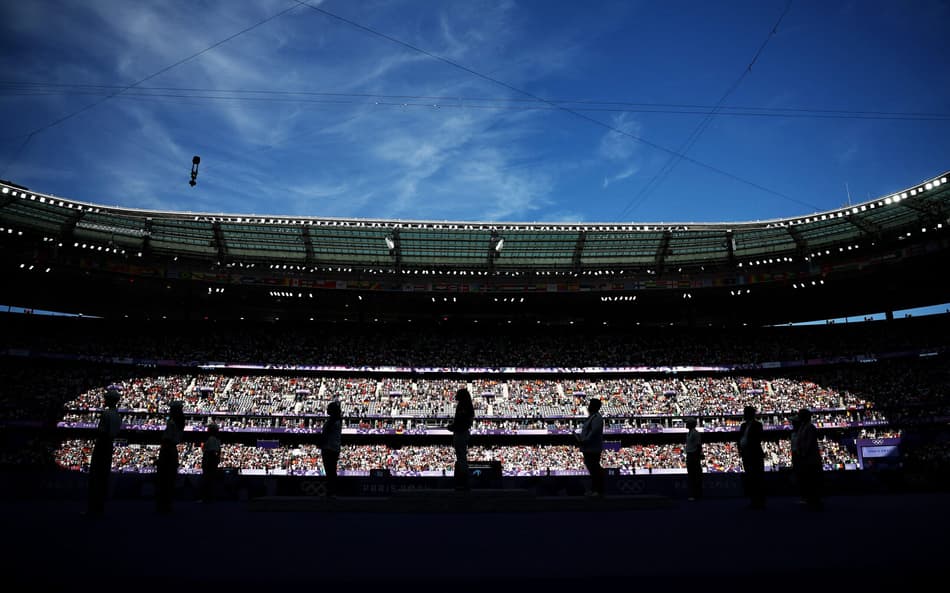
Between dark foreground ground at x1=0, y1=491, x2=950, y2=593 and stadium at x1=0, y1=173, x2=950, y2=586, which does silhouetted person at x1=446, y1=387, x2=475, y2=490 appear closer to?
dark foreground ground at x1=0, y1=491, x2=950, y2=593

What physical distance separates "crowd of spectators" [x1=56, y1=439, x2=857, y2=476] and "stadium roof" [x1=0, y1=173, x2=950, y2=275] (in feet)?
40.2

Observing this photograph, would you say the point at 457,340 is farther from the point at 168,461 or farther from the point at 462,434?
the point at 168,461

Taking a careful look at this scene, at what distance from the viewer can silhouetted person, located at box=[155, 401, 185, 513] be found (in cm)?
1002

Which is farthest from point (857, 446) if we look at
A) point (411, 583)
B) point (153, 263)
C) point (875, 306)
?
point (153, 263)

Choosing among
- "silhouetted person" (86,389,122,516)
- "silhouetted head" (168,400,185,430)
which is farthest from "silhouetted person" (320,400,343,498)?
"silhouetted person" (86,389,122,516)

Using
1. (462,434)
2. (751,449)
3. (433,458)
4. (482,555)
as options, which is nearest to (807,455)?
(751,449)

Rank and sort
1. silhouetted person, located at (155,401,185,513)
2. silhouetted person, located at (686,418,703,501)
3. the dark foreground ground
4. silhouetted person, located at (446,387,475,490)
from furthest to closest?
silhouetted person, located at (686,418,703,501), silhouetted person, located at (446,387,475,490), silhouetted person, located at (155,401,185,513), the dark foreground ground

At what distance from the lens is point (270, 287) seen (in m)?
38.0

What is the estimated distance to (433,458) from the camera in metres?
34.2

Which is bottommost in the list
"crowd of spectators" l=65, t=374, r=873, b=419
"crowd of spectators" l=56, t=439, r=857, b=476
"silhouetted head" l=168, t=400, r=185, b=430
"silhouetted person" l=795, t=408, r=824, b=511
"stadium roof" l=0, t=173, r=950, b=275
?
"crowd of spectators" l=56, t=439, r=857, b=476

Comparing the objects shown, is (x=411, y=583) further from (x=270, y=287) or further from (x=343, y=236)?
(x=270, y=287)

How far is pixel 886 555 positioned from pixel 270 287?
38.2 metres

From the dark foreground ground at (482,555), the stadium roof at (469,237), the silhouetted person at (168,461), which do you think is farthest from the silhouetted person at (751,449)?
the stadium roof at (469,237)

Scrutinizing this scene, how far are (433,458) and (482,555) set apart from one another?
3084 cm
